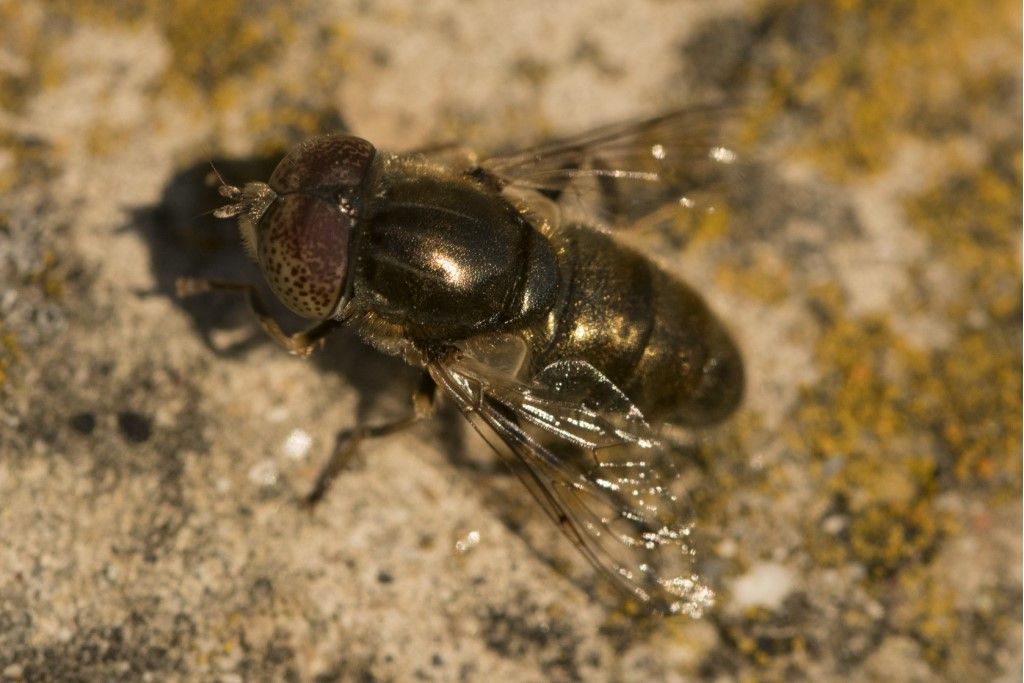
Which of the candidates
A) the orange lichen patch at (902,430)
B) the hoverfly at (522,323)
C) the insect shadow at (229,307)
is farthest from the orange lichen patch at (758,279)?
the insect shadow at (229,307)

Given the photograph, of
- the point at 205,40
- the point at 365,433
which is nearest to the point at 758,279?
the point at 365,433

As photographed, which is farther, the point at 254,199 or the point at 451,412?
the point at 451,412

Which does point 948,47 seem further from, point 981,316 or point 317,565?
point 317,565

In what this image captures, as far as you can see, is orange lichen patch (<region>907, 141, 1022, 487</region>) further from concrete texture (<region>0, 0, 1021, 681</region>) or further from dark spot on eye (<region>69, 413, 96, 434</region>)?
dark spot on eye (<region>69, 413, 96, 434</region>)

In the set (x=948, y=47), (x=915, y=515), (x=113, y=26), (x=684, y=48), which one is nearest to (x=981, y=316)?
(x=915, y=515)

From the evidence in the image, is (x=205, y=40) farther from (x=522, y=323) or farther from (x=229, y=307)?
(x=522, y=323)

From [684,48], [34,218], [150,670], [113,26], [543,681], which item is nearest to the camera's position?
[150,670]
